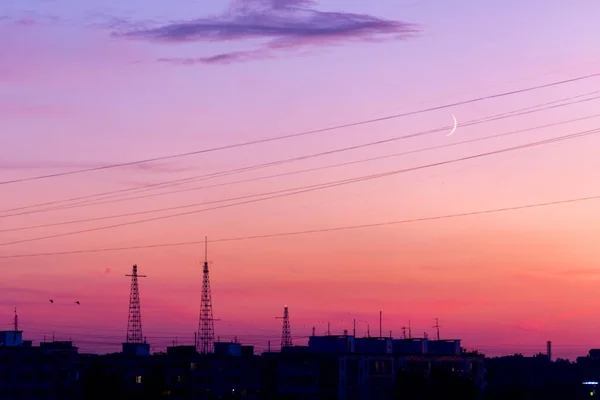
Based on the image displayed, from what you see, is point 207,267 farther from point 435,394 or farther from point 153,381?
point 435,394

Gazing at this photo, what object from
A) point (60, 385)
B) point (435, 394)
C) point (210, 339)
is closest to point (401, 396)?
point (435, 394)

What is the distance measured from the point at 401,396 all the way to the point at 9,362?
64.4 meters

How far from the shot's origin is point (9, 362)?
18462 centimetres

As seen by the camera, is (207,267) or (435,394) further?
(207,267)

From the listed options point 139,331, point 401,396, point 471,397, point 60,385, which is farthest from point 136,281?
point 471,397

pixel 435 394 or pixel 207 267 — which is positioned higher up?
pixel 207 267

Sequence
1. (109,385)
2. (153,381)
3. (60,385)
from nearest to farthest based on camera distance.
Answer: (109,385) < (153,381) < (60,385)

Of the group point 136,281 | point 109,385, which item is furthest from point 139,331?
point 109,385

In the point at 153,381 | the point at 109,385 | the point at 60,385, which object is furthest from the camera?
the point at 60,385

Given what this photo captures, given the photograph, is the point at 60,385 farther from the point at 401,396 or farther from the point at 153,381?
the point at 401,396

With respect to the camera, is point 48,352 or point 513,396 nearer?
point 513,396

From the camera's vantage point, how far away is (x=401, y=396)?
178 meters

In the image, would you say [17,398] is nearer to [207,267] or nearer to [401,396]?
[207,267]

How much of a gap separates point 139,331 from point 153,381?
1945 cm
